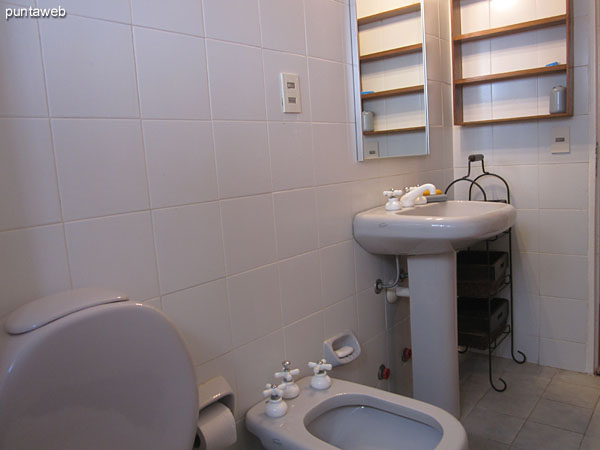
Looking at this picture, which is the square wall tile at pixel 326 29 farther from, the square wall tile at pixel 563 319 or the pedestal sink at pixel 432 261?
the square wall tile at pixel 563 319

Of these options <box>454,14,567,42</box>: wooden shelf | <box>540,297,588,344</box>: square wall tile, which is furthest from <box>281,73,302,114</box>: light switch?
<box>540,297,588,344</box>: square wall tile

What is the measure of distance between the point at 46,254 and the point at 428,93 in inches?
67.5

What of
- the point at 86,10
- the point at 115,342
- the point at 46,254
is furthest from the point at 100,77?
the point at 115,342

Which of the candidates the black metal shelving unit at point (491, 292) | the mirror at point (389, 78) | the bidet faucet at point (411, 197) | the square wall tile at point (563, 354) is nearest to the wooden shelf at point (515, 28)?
the mirror at point (389, 78)

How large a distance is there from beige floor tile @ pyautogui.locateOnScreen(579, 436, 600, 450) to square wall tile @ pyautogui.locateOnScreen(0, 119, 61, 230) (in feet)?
6.27

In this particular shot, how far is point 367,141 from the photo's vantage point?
1.74 metres

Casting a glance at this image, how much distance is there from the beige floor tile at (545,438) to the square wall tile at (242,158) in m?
1.39

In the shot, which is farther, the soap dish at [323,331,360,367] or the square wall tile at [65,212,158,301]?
the soap dish at [323,331,360,367]

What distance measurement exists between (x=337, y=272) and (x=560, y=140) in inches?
52.0

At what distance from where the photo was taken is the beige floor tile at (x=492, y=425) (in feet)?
5.98

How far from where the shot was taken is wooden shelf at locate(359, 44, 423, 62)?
1733 millimetres

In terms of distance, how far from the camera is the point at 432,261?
5.53 ft

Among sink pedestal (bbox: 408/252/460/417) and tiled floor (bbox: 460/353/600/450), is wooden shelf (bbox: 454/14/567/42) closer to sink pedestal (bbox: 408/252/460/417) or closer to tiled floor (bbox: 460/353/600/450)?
sink pedestal (bbox: 408/252/460/417)

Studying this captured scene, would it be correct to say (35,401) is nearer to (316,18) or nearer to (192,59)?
(192,59)
